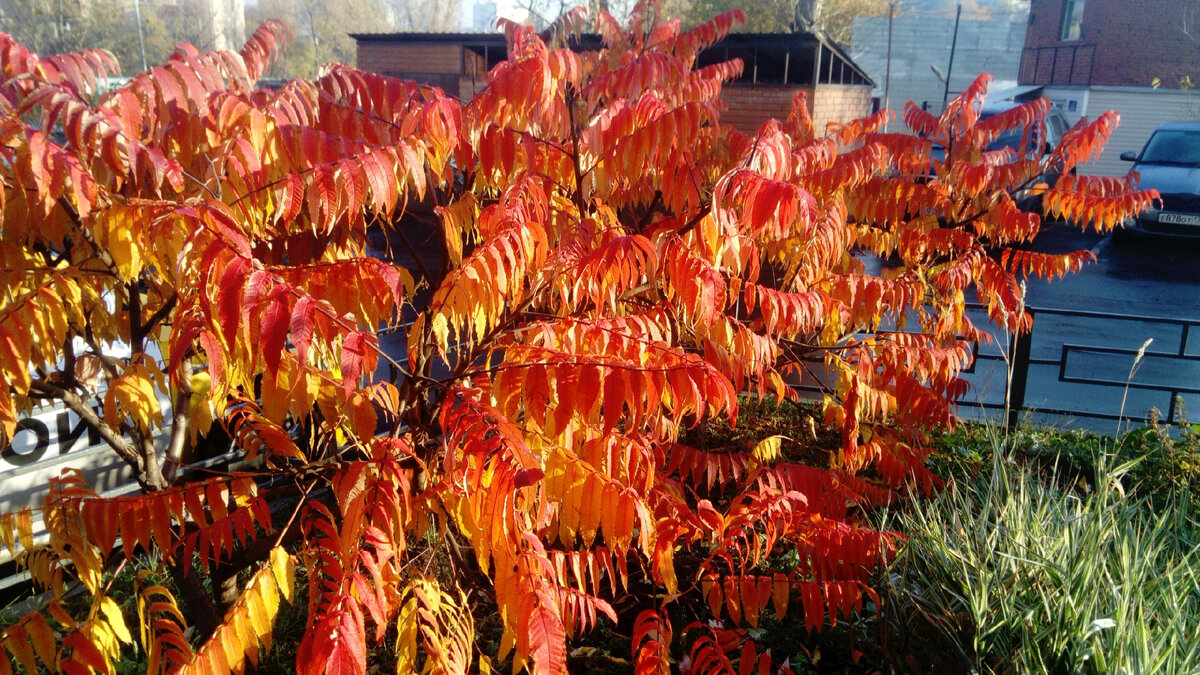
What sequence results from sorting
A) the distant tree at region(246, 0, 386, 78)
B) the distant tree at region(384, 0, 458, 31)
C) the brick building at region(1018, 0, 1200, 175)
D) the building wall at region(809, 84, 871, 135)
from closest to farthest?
the building wall at region(809, 84, 871, 135) → the brick building at region(1018, 0, 1200, 175) → the distant tree at region(246, 0, 386, 78) → the distant tree at region(384, 0, 458, 31)

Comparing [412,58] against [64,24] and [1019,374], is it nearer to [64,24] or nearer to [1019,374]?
[64,24]

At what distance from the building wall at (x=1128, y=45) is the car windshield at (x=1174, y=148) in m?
12.5

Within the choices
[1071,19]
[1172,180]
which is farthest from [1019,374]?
[1071,19]

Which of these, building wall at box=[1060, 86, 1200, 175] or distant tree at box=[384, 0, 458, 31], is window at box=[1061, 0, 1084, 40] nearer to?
building wall at box=[1060, 86, 1200, 175]

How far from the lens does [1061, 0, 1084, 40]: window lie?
106ft

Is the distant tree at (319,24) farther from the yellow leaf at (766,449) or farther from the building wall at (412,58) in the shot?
the yellow leaf at (766,449)

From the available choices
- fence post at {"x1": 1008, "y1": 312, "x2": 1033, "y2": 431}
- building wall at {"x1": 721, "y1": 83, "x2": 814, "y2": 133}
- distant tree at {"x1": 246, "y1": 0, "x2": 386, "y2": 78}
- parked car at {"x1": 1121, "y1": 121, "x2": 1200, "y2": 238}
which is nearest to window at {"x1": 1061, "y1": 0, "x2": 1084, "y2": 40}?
parked car at {"x1": 1121, "y1": 121, "x2": 1200, "y2": 238}

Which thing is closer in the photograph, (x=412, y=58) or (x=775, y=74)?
(x=775, y=74)

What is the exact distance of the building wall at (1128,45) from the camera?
28.4 metres

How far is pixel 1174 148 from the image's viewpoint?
17.7 m

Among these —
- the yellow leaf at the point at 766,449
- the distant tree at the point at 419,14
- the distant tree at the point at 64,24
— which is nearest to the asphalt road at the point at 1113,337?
the yellow leaf at the point at 766,449

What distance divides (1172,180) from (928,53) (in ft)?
92.6

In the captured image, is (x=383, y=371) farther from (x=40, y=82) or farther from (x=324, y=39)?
(x=324, y=39)

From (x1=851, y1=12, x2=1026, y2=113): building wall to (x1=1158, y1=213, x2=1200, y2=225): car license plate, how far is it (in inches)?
781
